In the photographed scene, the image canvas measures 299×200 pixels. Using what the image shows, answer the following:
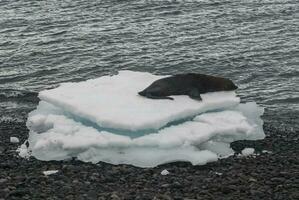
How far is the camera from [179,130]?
11750mm

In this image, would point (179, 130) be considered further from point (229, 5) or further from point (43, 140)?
point (229, 5)

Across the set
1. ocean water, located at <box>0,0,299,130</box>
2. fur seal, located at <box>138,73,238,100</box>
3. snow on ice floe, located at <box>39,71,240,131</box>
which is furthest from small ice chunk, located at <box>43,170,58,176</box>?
ocean water, located at <box>0,0,299,130</box>

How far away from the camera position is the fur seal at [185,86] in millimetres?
13008

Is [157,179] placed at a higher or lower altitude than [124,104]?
lower

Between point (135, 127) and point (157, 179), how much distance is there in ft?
3.93

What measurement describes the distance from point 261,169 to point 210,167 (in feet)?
2.71

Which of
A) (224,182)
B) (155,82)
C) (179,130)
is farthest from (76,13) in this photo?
(224,182)

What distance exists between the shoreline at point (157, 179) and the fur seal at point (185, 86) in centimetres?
163

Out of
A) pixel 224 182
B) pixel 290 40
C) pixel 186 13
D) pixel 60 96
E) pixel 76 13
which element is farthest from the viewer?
pixel 76 13

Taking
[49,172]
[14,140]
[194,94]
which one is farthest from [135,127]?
[14,140]

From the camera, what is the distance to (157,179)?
10.5 m

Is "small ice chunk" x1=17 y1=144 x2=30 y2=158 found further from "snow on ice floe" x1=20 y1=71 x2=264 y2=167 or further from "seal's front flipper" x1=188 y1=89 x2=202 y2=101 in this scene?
"seal's front flipper" x1=188 y1=89 x2=202 y2=101

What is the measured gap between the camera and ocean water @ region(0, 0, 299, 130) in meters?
17.4

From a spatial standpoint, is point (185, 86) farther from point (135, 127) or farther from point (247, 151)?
point (135, 127)
